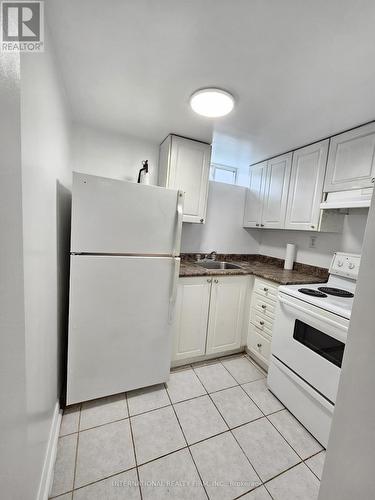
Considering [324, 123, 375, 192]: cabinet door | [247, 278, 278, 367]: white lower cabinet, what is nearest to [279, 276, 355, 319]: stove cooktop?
[247, 278, 278, 367]: white lower cabinet

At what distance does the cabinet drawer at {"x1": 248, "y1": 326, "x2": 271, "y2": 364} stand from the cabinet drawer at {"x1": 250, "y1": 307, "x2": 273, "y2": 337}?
0.21 ft

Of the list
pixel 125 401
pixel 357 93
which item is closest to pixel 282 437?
pixel 125 401

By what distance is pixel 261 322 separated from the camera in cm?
212

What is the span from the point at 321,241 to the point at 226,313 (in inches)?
49.1

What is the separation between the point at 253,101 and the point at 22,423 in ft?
6.66

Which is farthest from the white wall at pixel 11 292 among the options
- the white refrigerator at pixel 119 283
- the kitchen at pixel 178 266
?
the white refrigerator at pixel 119 283

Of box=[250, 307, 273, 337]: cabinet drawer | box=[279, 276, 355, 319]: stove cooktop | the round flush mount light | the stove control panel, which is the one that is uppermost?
the round flush mount light

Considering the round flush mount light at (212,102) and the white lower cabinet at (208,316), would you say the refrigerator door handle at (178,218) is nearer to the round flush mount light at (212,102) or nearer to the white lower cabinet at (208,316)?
the white lower cabinet at (208,316)

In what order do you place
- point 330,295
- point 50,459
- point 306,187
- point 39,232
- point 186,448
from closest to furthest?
point 39,232 < point 50,459 < point 186,448 < point 330,295 < point 306,187

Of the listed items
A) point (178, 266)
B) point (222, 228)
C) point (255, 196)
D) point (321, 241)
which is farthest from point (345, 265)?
point (178, 266)

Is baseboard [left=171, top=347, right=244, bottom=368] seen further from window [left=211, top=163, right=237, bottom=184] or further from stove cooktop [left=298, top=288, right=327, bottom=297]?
window [left=211, top=163, right=237, bottom=184]

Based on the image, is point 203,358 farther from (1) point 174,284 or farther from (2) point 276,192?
(2) point 276,192

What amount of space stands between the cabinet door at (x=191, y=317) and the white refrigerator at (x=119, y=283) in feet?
0.84

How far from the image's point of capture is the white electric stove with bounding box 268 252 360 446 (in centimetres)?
135
